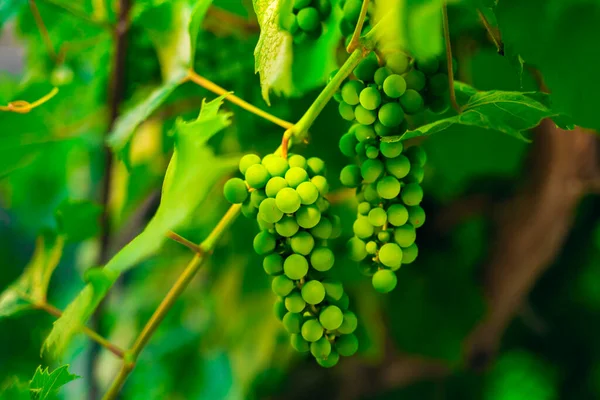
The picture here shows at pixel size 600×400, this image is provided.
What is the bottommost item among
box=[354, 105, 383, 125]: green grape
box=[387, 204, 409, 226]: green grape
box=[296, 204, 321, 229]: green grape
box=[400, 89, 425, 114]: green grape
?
box=[296, 204, 321, 229]: green grape

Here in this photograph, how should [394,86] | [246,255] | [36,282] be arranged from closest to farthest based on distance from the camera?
[394,86] < [36,282] < [246,255]

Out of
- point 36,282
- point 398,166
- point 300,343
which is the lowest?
point 36,282

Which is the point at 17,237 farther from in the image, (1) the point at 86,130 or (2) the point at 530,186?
(2) the point at 530,186

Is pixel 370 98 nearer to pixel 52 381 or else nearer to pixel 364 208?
pixel 364 208

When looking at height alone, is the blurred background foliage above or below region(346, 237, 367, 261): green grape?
below

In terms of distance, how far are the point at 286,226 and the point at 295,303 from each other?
0.04 metres

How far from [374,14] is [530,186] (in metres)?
0.59

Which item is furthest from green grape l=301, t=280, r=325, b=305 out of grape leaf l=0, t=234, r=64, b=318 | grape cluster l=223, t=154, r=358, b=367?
grape leaf l=0, t=234, r=64, b=318

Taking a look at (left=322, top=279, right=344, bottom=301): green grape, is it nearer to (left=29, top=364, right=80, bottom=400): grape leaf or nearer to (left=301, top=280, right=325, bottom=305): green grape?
(left=301, top=280, right=325, bottom=305): green grape

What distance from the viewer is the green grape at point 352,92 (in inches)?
10.9

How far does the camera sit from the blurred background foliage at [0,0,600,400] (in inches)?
21.4

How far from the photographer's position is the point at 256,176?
27 cm

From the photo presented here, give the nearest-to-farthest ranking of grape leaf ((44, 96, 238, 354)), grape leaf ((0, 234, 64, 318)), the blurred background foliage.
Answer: grape leaf ((44, 96, 238, 354)), grape leaf ((0, 234, 64, 318)), the blurred background foliage

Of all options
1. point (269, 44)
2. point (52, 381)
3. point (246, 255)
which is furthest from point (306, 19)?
point (246, 255)
